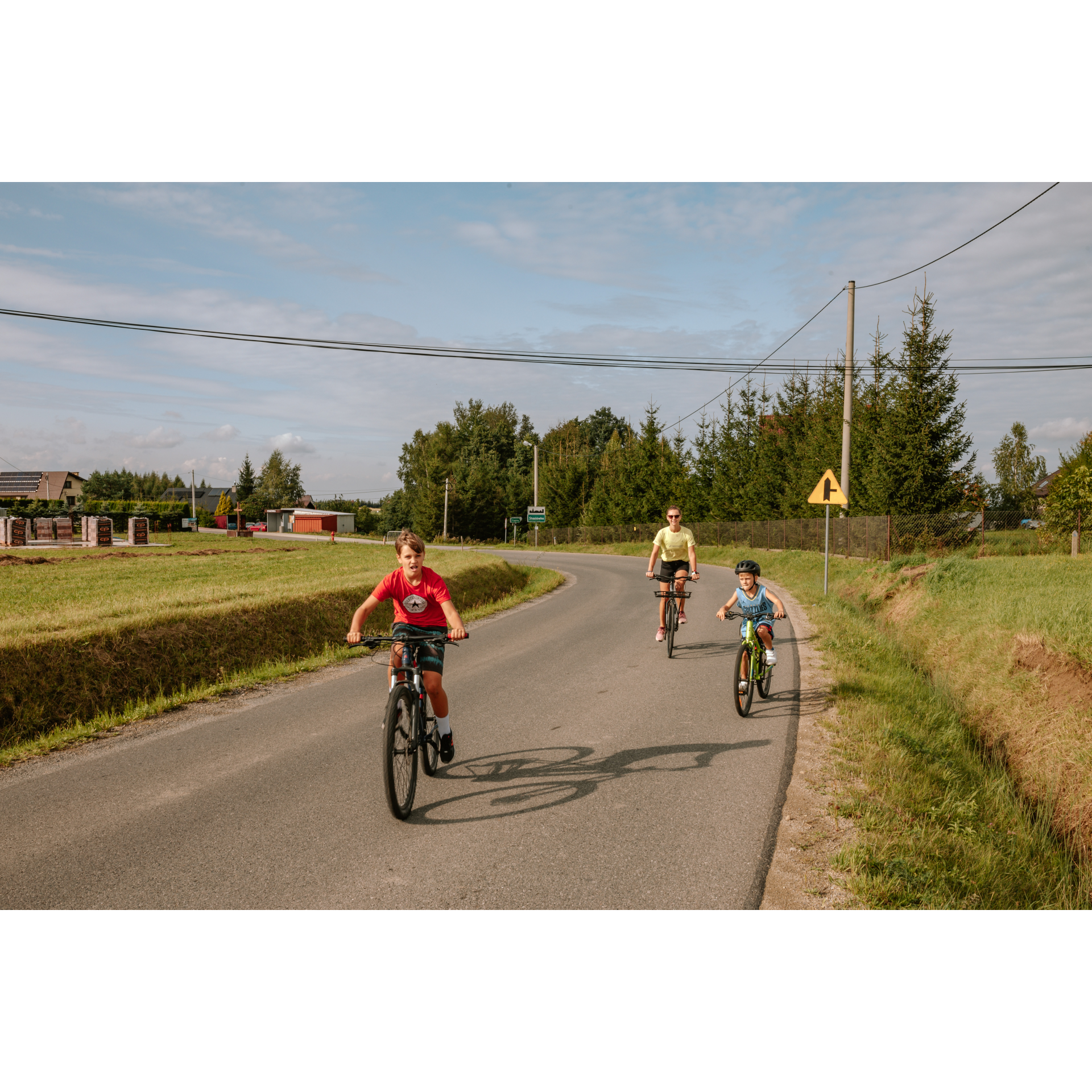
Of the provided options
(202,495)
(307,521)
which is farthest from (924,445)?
(202,495)

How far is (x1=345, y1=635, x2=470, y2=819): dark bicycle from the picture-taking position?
4.70m

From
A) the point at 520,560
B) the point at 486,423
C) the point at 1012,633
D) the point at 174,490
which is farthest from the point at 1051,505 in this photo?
the point at 174,490

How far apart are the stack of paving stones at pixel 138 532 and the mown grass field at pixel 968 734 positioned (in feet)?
123

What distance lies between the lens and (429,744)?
5.74 meters

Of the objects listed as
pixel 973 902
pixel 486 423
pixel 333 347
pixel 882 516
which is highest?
pixel 486 423

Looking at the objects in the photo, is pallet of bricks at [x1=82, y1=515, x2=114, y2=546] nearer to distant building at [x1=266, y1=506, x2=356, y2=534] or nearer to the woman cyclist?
the woman cyclist

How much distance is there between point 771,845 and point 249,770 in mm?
3767

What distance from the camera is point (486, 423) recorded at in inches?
3954

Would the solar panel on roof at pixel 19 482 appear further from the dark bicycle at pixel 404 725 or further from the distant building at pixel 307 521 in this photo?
the dark bicycle at pixel 404 725

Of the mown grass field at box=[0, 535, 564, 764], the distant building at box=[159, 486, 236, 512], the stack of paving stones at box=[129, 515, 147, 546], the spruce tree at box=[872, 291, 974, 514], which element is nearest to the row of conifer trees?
the spruce tree at box=[872, 291, 974, 514]

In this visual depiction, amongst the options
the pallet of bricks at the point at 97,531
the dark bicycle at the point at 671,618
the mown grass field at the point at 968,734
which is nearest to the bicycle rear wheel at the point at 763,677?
the mown grass field at the point at 968,734

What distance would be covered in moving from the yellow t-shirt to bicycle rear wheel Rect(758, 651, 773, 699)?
3.16 meters

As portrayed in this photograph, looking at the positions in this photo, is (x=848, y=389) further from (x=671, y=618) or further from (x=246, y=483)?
(x=246, y=483)

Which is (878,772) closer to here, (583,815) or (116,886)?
(583,815)
